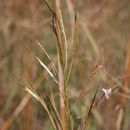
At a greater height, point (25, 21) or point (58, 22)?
point (58, 22)

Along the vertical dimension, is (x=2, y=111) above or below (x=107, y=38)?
above

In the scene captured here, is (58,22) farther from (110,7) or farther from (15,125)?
(110,7)

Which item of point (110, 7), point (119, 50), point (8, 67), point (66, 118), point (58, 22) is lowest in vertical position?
point (119, 50)

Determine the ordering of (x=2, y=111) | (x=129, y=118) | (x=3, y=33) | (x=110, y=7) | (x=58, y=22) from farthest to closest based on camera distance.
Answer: (x=110, y=7), (x=3, y=33), (x=2, y=111), (x=129, y=118), (x=58, y=22)

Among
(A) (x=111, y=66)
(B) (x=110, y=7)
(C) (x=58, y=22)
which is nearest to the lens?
(C) (x=58, y=22)

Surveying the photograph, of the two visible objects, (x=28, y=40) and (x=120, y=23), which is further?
(x=120, y=23)

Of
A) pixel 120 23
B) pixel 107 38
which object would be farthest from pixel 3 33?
pixel 120 23

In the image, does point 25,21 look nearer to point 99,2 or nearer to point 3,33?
point 3,33

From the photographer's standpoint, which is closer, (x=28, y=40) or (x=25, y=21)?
(x=28, y=40)

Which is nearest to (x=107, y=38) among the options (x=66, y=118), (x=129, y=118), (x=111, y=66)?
(x=111, y=66)

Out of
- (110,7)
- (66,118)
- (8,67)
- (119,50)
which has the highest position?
(66,118)
